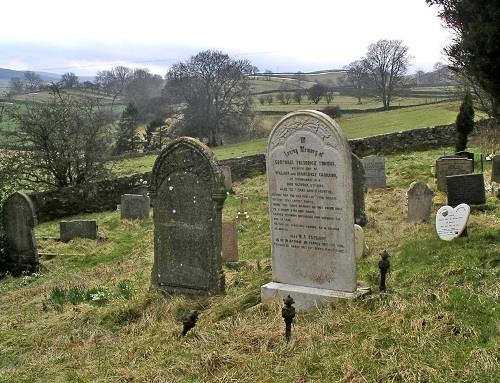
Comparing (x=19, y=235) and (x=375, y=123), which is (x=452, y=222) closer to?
(x=19, y=235)

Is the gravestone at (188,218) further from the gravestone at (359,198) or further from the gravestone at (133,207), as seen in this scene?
the gravestone at (133,207)

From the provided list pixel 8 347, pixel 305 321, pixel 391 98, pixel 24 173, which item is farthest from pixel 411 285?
pixel 391 98

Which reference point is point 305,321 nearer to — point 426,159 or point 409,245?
point 409,245

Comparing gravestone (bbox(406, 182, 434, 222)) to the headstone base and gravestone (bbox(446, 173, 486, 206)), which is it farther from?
the headstone base

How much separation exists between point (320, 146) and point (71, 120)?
1948 cm

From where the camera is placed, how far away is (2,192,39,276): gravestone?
12922 millimetres

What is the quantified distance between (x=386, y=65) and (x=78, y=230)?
150ft

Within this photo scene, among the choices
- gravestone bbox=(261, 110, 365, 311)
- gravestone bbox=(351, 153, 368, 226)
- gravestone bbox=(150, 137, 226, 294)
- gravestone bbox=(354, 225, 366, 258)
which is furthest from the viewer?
gravestone bbox=(351, 153, 368, 226)

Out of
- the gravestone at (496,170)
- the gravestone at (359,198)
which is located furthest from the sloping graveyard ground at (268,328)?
the gravestone at (496,170)

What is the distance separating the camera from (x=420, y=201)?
12203 mm

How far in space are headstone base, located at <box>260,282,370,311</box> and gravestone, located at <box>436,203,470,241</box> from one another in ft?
11.4

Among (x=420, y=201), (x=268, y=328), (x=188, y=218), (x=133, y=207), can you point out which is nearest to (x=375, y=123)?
(x=133, y=207)

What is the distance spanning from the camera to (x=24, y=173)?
76.6ft

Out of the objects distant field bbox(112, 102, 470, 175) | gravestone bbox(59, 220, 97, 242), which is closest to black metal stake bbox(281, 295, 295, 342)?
gravestone bbox(59, 220, 97, 242)
